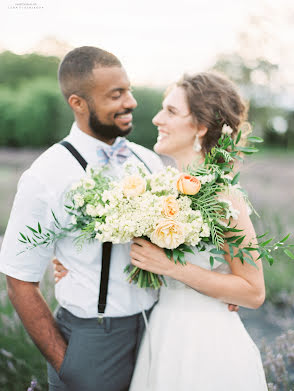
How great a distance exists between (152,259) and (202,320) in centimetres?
54

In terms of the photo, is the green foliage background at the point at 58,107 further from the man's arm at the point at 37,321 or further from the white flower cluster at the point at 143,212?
the man's arm at the point at 37,321

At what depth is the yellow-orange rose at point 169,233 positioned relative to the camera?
1.65 metres

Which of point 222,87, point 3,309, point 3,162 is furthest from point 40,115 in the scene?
point 222,87

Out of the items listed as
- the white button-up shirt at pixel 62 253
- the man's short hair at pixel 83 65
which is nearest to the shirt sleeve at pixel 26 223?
the white button-up shirt at pixel 62 253

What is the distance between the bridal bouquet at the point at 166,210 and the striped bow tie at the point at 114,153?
8.4 inches

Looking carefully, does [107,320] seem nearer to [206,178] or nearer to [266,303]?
[206,178]

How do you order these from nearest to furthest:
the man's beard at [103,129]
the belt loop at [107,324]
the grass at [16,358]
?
the belt loop at [107,324]
the man's beard at [103,129]
the grass at [16,358]

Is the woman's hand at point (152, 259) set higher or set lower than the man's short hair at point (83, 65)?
lower

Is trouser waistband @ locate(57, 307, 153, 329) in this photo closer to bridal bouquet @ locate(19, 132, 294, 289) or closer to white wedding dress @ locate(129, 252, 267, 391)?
white wedding dress @ locate(129, 252, 267, 391)

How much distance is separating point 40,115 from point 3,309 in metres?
10.9

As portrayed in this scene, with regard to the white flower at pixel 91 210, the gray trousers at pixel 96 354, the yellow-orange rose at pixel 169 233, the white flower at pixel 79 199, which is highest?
the white flower at pixel 79 199

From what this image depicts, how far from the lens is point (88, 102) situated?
2.27 metres

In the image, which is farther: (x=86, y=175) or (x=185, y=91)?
(x=185, y=91)

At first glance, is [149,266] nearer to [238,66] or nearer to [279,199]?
[279,199]
